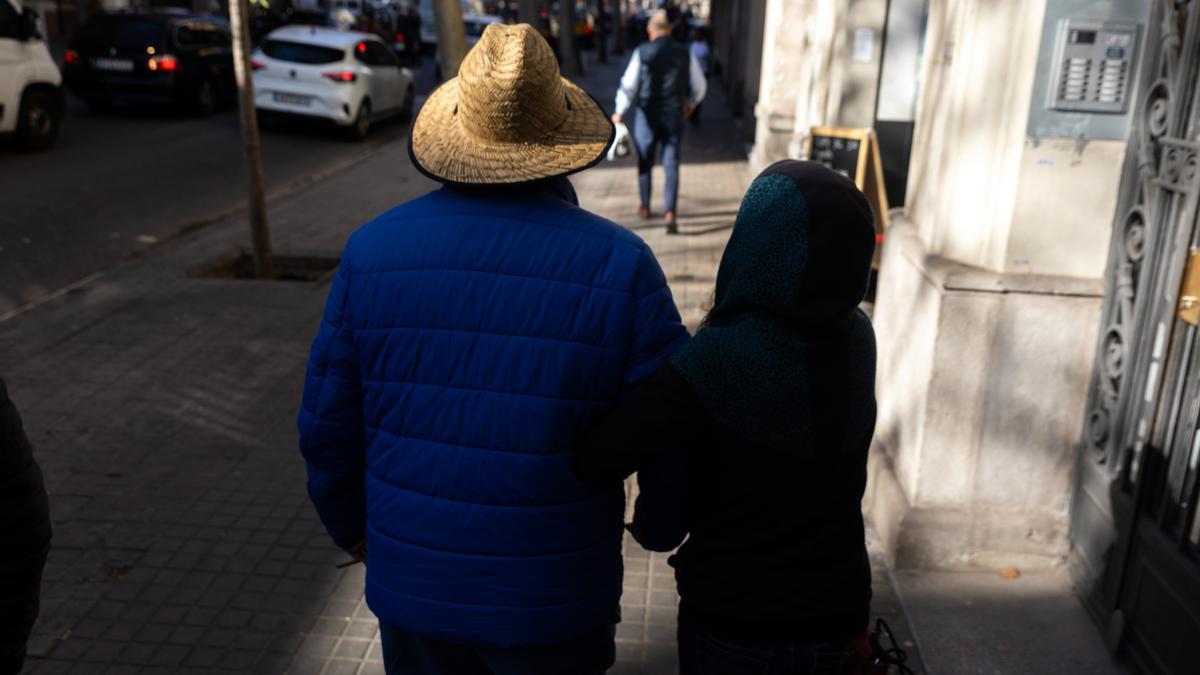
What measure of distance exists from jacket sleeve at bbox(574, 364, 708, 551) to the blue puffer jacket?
0.22 ft

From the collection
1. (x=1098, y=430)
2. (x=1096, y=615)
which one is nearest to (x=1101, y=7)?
(x=1098, y=430)

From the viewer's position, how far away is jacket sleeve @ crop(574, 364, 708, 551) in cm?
197

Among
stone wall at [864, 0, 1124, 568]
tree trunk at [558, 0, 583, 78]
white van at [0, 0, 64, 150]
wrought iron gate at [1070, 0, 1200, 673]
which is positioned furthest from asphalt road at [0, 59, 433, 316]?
tree trunk at [558, 0, 583, 78]

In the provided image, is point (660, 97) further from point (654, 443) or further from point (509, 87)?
point (654, 443)

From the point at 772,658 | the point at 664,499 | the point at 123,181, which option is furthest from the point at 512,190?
the point at 123,181

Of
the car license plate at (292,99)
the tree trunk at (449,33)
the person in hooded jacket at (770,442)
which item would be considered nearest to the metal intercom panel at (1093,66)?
the person in hooded jacket at (770,442)

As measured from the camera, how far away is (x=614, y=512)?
2203mm

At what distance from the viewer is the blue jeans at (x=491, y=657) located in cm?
214

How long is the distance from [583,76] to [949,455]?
94.8ft

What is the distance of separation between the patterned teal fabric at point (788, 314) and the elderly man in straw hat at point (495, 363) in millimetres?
183

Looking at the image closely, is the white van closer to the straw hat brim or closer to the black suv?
the black suv

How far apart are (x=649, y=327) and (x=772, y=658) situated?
0.66 m

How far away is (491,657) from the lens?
214 centimetres

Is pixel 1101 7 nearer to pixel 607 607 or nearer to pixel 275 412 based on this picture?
pixel 607 607
